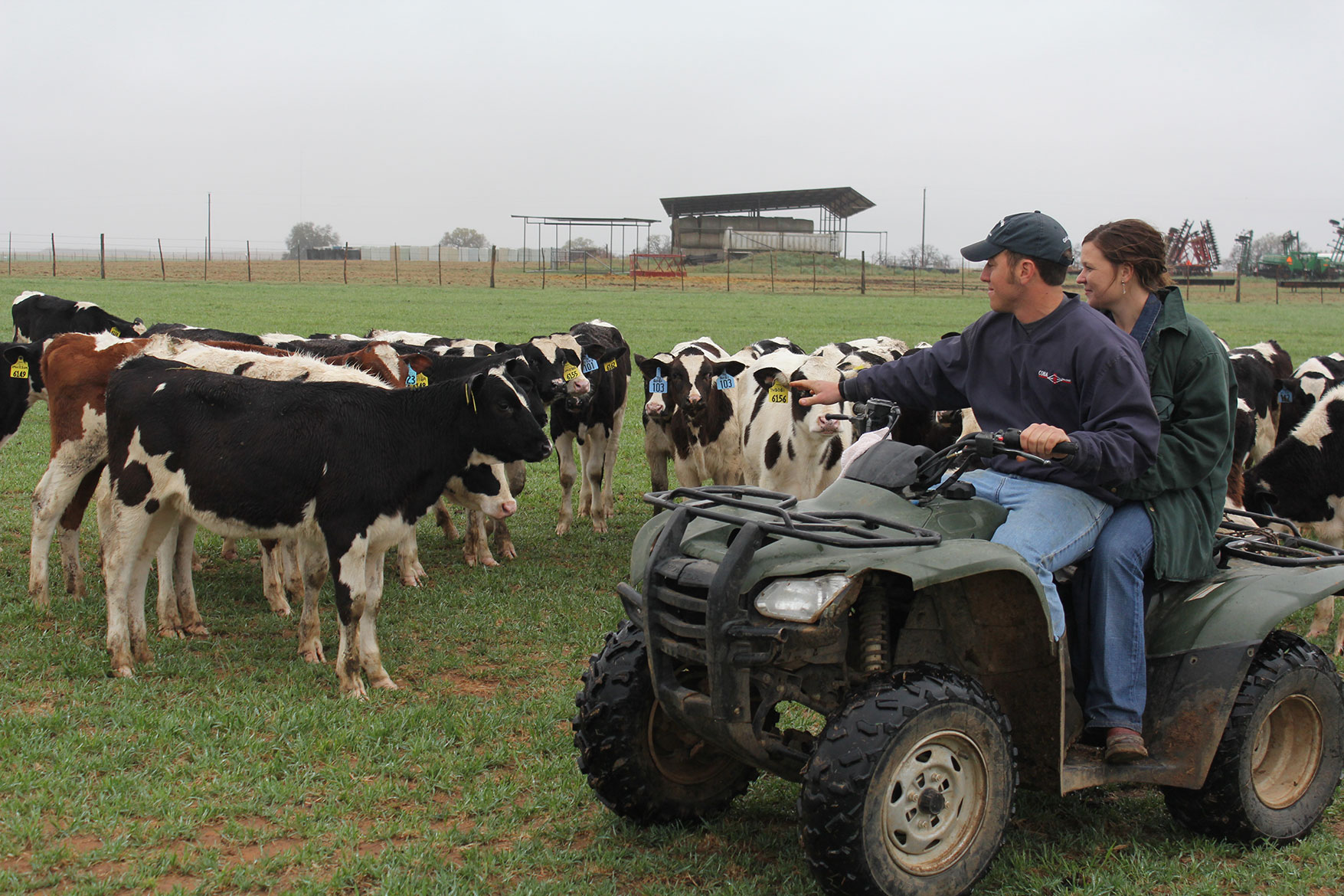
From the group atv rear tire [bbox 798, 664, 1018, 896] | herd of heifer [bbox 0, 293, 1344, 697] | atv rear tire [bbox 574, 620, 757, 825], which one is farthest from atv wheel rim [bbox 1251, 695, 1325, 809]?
herd of heifer [bbox 0, 293, 1344, 697]

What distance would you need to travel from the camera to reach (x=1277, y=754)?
4727mm

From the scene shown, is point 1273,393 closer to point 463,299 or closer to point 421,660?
point 421,660

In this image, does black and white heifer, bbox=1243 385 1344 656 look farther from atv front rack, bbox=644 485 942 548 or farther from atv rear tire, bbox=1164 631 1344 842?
atv front rack, bbox=644 485 942 548

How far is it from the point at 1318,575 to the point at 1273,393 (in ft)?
29.4

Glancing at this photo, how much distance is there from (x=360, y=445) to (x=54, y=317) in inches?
448

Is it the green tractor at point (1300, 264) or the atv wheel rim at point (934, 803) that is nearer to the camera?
the atv wheel rim at point (934, 803)

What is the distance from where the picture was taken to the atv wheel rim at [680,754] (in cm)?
443

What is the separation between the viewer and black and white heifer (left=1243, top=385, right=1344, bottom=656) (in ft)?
26.7

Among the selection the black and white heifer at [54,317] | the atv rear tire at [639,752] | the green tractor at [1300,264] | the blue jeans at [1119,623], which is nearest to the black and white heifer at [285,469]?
the atv rear tire at [639,752]

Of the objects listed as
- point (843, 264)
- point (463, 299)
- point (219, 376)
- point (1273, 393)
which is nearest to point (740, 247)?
point (843, 264)

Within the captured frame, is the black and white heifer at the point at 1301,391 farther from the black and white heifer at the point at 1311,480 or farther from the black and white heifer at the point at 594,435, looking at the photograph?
the black and white heifer at the point at 594,435

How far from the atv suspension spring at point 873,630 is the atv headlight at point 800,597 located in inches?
14.7

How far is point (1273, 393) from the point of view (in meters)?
12.3

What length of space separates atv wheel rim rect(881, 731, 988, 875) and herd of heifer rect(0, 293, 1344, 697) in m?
1.66
